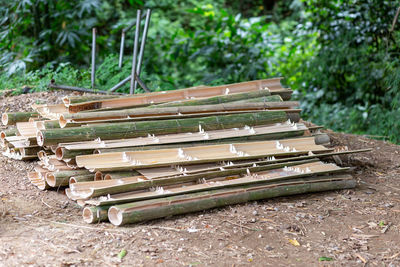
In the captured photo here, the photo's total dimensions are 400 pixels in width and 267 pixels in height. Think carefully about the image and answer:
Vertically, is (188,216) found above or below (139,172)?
below

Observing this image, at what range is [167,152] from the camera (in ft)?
12.5

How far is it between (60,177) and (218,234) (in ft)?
4.61

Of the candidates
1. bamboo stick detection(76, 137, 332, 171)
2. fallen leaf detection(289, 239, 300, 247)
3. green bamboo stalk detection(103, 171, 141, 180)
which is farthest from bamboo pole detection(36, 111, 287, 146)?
fallen leaf detection(289, 239, 300, 247)

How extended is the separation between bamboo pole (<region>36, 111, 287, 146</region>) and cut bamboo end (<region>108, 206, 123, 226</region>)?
0.75 m

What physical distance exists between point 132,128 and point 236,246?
141cm

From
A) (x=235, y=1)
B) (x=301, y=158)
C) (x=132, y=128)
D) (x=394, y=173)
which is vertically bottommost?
(x=394, y=173)

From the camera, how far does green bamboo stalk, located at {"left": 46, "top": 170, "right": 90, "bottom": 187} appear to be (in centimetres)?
369

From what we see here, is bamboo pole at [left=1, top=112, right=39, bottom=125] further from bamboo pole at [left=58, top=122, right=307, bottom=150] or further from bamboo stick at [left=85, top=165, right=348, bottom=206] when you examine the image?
bamboo stick at [left=85, top=165, right=348, bottom=206]

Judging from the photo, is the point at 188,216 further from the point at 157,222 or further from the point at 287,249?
the point at 287,249

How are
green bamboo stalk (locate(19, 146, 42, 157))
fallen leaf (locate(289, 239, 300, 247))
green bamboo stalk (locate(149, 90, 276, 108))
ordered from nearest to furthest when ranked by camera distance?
fallen leaf (locate(289, 239, 300, 247)) < green bamboo stalk (locate(19, 146, 42, 157)) < green bamboo stalk (locate(149, 90, 276, 108))

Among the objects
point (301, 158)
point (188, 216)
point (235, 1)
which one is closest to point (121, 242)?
point (188, 216)

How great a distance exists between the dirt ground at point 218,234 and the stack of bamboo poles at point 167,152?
0.13 m

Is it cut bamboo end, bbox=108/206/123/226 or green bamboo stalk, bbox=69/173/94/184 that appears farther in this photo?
green bamboo stalk, bbox=69/173/94/184

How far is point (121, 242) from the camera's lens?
2.98m
